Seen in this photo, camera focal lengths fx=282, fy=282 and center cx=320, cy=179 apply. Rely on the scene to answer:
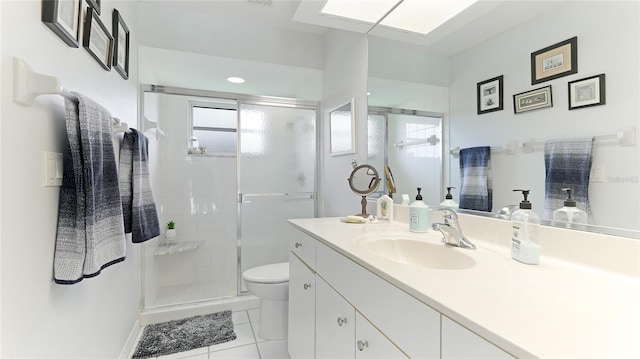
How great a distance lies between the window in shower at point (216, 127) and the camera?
2666mm

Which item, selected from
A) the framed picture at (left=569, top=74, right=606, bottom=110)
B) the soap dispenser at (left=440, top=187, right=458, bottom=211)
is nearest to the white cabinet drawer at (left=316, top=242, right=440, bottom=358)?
the soap dispenser at (left=440, top=187, right=458, bottom=211)

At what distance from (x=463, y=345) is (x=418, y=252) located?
26.1 inches

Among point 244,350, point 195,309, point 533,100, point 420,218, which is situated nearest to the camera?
point 533,100

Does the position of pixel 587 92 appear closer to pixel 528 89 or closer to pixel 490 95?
pixel 528 89

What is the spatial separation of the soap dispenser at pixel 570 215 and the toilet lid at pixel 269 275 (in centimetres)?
154

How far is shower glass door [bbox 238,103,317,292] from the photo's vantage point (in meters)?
2.65

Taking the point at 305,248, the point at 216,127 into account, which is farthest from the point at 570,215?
the point at 216,127

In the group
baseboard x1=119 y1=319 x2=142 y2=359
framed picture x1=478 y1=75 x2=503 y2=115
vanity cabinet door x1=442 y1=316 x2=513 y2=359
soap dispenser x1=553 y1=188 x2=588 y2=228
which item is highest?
framed picture x1=478 y1=75 x2=503 y2=115

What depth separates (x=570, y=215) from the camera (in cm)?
88

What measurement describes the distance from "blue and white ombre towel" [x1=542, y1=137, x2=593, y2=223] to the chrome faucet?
0.26m

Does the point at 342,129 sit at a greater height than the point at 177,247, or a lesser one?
greater

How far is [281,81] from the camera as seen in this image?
2828 mm

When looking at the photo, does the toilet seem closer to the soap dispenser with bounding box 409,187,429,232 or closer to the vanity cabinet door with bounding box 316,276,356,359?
the vanity cabinet door with bounding box 316,276,356,359

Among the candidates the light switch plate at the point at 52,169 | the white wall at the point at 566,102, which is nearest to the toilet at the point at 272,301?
the light switch plate at the point at 52,169
